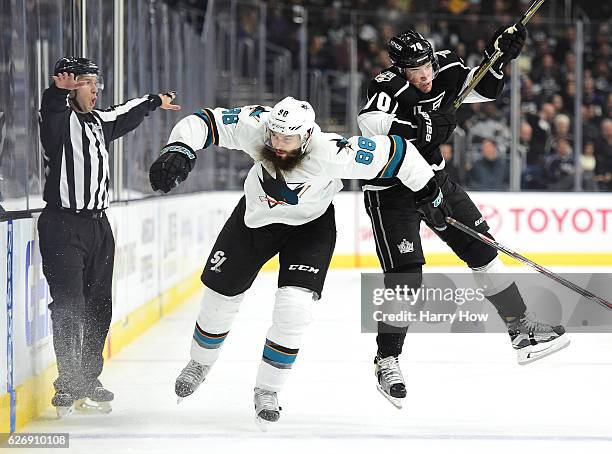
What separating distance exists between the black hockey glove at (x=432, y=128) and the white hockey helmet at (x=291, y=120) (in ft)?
2.14

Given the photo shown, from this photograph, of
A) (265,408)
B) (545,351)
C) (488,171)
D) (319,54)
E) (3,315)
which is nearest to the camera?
(3,315)

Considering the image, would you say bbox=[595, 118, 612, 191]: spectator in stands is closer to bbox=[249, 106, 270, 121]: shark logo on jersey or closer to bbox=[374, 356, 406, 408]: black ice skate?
bbox=[374, 356, 406, 408]: black ice skate

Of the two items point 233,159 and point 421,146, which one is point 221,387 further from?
point 233,159

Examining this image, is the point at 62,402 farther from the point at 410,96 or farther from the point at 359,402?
the point at 410,96

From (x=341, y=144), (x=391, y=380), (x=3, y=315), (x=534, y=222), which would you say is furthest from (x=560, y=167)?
(x=3, y=315)

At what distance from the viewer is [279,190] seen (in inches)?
143

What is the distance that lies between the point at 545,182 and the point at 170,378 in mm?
5548

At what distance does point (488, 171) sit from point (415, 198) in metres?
5.63

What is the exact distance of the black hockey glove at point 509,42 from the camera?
163 inches

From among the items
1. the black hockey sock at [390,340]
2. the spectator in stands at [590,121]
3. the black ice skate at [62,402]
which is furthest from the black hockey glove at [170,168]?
the spectator in stands at [590,121]

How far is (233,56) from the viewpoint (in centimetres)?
950

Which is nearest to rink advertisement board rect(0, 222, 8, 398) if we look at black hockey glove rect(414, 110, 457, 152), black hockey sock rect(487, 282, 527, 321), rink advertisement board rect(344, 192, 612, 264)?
black hockey glove rect(414, 110, 457, 152)

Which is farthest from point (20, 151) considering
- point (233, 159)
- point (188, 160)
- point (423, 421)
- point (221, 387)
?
point (233, 159)

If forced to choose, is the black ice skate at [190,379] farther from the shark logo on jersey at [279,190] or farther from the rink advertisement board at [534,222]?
the rink advertisement board at [534,222]
